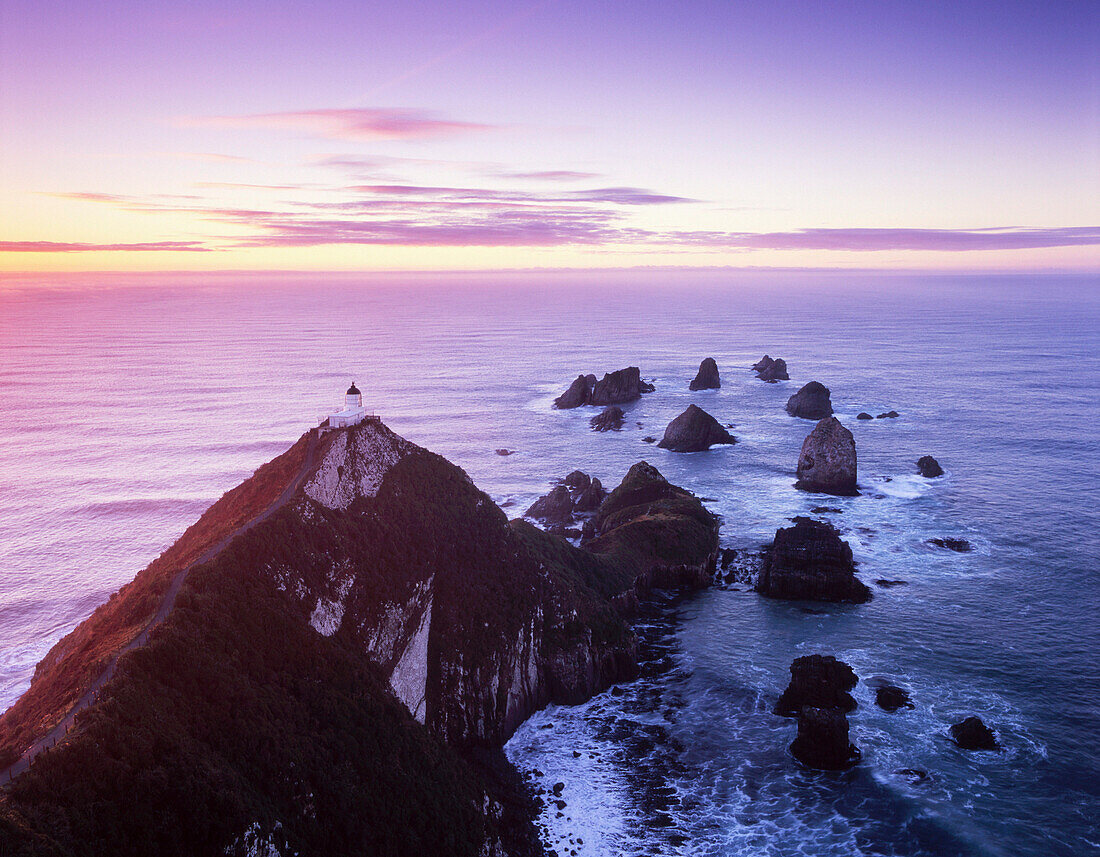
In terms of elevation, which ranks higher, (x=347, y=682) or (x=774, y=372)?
(x=774, y=372)

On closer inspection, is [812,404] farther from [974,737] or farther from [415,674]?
[415,674]

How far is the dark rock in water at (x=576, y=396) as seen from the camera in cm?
13688

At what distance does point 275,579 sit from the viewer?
3494 centimetres

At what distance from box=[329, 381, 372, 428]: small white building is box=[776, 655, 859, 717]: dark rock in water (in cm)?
3294

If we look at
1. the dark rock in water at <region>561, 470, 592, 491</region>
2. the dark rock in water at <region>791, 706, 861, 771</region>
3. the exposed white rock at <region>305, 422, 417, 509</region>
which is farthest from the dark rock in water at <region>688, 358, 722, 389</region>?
the dark rock in water at <region>791, 706, 861, 771</region>

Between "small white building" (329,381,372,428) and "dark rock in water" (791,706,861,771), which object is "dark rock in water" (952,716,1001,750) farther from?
"small white building" (329,381,372,428)

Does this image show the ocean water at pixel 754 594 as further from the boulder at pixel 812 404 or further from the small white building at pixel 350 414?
the small white building at pixel 350 414

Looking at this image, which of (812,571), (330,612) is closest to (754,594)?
(812,571)

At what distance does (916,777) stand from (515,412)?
99.6 m

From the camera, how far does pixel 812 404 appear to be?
122312 mm

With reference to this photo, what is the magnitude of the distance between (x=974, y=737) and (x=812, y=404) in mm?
86959

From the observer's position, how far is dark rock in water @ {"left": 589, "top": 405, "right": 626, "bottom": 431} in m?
120

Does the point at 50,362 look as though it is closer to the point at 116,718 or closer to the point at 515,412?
the point at 515,412

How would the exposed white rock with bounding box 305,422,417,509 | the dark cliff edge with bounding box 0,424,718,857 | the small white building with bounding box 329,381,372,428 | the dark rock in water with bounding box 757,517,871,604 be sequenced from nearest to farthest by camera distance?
the dark cliff edge with bounding box 0,424,718,857, the exposed white rock with bounding box 305,422,417,509, the small white building with bounding box 329,381,372,428, the dark rock in water with bounding box 757,517,871,604
